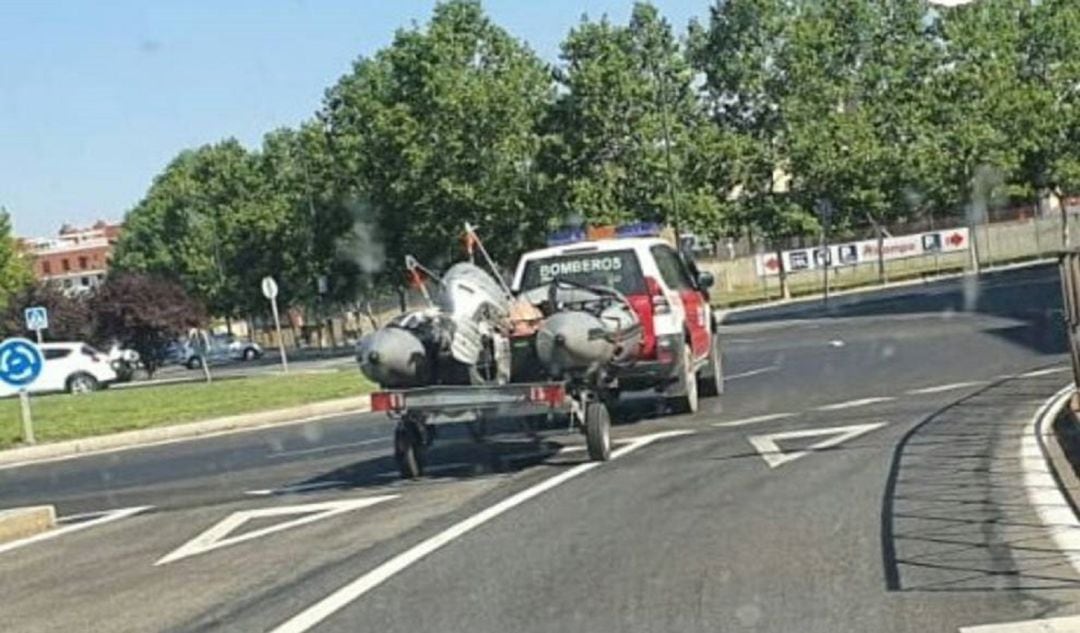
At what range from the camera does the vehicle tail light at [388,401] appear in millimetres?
14688

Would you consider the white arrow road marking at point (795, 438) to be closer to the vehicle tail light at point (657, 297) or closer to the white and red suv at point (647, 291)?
the white and red suv at point (647, 291)

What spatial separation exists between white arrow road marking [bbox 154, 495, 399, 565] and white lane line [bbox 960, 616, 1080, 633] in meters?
5.98

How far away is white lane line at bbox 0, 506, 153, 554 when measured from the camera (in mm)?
13602

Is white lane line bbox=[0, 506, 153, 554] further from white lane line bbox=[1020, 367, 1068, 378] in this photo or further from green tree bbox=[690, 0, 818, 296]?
green tree bbox=[690, 0, 818, 296]

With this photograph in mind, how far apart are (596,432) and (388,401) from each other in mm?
1812

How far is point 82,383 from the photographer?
46688mm

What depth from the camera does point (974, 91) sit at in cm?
6525

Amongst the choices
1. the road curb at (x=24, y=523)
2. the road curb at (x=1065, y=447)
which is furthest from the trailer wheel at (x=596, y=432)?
the road curb at (x=24, y=523)

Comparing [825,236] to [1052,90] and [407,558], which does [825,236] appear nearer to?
[1052,90]

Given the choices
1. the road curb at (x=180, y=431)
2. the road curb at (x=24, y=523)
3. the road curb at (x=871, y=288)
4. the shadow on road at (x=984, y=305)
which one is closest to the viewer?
the road curb at (x=24, y=523)

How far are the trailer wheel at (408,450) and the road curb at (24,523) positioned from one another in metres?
3.03

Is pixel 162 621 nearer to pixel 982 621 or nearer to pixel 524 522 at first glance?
pixel 524 522

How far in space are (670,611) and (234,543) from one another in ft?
15.6

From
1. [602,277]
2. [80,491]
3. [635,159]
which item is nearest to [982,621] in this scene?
[602,277]
